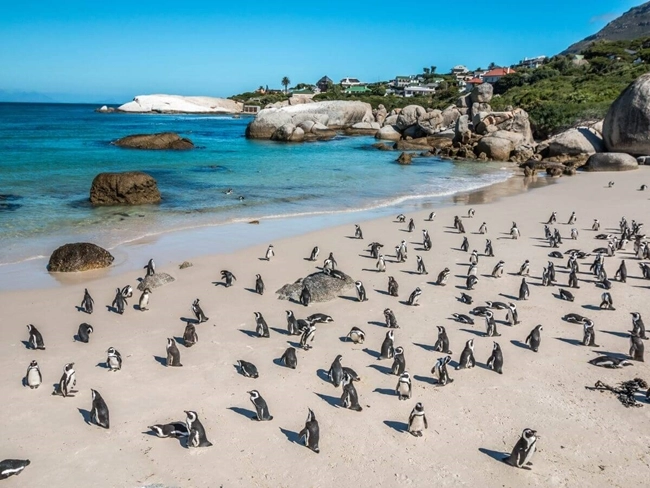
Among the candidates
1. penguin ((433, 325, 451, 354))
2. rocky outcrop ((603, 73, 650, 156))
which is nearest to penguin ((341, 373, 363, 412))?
penguin ((433, 325, 451, 354))

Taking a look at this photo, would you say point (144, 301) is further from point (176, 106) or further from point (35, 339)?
point (176, 106)

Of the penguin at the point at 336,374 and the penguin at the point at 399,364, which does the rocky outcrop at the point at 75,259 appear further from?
the penguin at the point at 399,364

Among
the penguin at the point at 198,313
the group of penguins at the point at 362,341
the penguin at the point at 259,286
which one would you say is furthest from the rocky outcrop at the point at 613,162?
the penguin at the point at 198,313

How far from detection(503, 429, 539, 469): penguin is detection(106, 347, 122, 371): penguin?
685cm

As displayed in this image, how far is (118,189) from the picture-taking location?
27.0 m

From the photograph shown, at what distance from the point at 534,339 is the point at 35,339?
9.79 meters

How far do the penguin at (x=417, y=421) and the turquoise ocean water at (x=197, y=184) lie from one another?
14403mm

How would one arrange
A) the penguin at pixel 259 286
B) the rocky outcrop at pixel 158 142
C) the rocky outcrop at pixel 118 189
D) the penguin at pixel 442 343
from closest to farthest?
the penguin at pixel 442 343 → the penguin at pixel 259 286 → the rocky outcrop at pixel 118 189 → the rocky outcrop at pixel 158 142

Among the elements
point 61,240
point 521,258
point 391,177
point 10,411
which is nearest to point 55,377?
point 10,411

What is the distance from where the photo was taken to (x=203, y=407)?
907 centimetres

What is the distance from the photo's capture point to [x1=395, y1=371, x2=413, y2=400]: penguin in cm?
930

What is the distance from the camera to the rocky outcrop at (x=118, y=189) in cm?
2705

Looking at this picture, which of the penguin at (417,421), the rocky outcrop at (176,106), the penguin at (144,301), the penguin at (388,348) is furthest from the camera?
the rocky outcrop at (176,106)

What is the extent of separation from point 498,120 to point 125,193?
36639 mm
